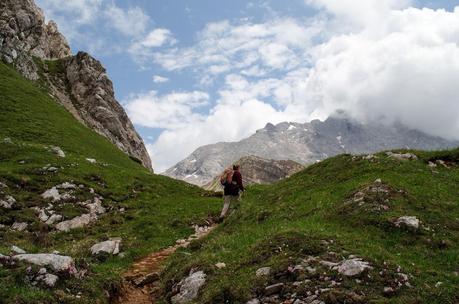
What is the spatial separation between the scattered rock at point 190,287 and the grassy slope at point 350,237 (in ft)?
1.38

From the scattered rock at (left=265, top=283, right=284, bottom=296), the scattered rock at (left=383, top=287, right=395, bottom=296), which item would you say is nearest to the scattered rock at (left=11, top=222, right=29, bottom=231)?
the scattered rock at (left=265, top=283, right=284, bottom=296)

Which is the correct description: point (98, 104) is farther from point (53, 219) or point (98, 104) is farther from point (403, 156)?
point (403, 156)

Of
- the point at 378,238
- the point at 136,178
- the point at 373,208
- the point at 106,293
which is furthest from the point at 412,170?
the point at 136,178

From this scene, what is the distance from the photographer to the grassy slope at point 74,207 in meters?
18.7

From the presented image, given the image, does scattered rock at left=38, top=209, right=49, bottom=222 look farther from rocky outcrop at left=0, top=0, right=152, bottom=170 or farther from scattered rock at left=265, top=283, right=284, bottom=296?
rocky outcrop at left=0, top=0, right=152, bottom=170

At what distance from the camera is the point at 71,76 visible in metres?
114

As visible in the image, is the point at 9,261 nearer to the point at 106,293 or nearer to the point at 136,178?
the point at 106,293

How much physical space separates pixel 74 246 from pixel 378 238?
17980 mm

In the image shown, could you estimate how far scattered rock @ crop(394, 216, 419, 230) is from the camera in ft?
68.5

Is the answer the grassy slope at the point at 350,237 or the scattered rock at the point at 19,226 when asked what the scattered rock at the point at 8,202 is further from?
the grassy slope at the point at 350,237

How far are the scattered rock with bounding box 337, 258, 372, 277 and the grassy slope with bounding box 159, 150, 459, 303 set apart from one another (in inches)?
15.5

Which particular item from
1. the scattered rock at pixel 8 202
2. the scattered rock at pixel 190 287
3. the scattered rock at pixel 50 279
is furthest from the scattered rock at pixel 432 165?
the scattered rock at pixel 8 202

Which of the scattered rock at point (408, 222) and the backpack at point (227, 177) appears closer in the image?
the scattered rock at point (408, 222)

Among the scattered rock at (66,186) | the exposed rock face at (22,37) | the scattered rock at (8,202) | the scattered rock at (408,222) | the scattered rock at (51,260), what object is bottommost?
the scattered rock at (408,222)
